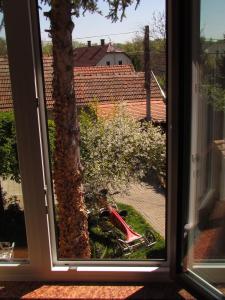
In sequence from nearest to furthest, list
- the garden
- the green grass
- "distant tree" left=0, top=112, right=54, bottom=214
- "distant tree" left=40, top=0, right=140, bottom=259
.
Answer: "distant tree" left=0, top=112, right=54, bottom=214 < "distant tree" left=40, top=0, right=140, bottom=259 < the green grass < the garden

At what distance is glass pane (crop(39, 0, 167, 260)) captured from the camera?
3.25 metres

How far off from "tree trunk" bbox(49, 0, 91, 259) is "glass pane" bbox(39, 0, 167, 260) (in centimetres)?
1

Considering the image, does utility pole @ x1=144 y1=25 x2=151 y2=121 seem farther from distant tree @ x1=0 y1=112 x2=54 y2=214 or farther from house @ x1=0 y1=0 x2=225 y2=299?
house @ x1=0 y1=0 x2=225 y2=299

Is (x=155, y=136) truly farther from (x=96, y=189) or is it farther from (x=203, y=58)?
(x=203, y=58)

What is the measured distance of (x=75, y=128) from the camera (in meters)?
3.87

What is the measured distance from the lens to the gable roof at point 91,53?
126 inches

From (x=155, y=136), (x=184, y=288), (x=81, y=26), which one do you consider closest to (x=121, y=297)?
(x=184, y=288)

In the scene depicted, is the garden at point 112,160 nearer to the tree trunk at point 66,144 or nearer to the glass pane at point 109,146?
the glass pane at point 109,146

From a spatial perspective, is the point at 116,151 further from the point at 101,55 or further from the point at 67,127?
the point at 101,55

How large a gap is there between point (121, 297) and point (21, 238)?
491mm

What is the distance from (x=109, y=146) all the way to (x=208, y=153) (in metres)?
4.11

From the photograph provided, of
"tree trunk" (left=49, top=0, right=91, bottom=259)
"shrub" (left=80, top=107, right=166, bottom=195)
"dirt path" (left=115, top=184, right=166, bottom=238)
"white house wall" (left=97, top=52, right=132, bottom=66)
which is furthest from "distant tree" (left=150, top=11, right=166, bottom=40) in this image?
"dirt path" (left=115, top=184, right=166, bottom=238)

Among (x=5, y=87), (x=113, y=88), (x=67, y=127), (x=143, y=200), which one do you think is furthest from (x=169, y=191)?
(x=143, y=200)

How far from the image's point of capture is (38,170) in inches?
49.4
